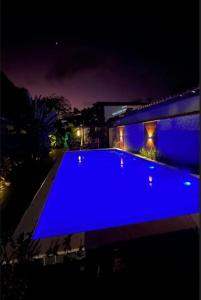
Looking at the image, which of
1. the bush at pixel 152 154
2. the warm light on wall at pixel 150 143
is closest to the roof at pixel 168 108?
the warm light on wall at pixel 150 143

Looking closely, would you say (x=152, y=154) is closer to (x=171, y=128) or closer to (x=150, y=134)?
(x=150, y=134)

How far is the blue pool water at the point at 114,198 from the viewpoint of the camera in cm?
573

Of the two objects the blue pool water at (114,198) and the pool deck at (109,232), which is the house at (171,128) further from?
the pool deck at (109,232)

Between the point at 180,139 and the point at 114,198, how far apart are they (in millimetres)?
5969

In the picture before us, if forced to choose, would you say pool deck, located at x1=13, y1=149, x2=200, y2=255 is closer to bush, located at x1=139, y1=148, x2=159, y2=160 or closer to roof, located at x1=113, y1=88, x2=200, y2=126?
roof, located at x1=113, y1=88, x2=200, y2=126

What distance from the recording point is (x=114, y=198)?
7781mm

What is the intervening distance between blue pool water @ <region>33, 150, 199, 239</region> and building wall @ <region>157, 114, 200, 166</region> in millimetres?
1108

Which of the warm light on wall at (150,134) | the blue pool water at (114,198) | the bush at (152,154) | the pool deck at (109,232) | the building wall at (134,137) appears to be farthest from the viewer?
the building wall at (134,137)

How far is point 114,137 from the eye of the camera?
24.4m

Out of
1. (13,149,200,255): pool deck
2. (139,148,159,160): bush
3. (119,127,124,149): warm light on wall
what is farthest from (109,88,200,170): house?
(13,149,200,255): pool deck

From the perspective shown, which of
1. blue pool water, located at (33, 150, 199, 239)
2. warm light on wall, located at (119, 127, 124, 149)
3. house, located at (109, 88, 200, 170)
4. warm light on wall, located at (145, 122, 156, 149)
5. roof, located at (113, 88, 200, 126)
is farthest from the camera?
warm light on wall, located at (119, 127, 124, 149)

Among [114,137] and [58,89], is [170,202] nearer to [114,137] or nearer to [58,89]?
[114,137]

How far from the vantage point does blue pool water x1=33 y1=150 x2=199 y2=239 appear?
18.8 feet

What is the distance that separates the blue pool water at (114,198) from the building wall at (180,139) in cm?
111
